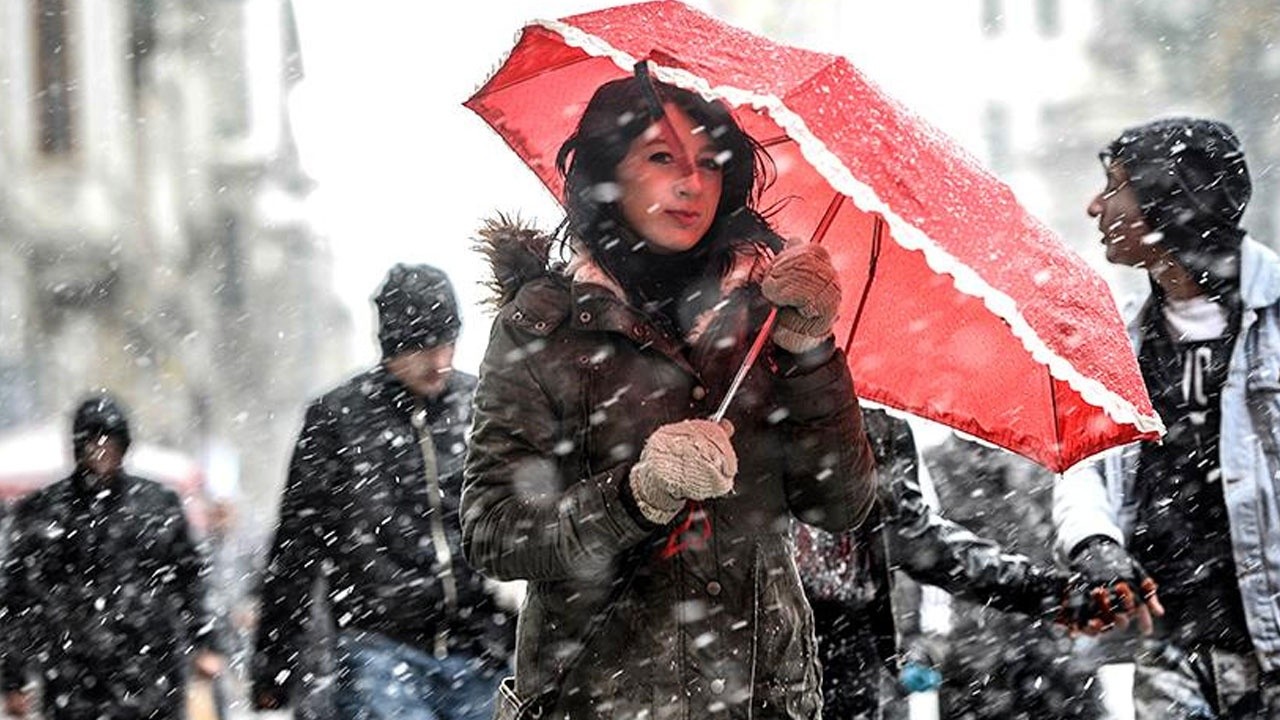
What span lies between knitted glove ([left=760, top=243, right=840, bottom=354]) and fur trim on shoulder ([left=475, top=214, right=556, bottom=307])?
17.4 inches

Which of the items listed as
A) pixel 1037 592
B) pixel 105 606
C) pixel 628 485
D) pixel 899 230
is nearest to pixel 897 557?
pixel 1037 592

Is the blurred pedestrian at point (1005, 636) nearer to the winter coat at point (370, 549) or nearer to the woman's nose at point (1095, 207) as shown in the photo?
the woman's nose at point (1095, 207)

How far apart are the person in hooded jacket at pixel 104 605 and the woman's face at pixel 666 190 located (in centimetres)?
536

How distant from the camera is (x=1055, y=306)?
3.76 m

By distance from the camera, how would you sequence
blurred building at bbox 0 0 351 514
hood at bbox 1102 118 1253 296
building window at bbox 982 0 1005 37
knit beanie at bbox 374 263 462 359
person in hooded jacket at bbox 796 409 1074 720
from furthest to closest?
building window at bbox 982 0 1005 37, blurred building at bbox 0 0 351 514, knit beanie at bbox 374 263 462 359, person in hooded jacket at bbox 796 409 1074 720, hood at bbox 1102 118 1253 296

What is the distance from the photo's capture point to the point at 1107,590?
17.0ft

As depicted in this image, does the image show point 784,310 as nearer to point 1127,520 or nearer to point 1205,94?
point 1127,520

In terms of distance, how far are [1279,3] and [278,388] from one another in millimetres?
30387

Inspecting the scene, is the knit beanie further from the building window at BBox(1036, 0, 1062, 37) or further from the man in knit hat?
the building window at BBox(1036, 0, 1062, 37)

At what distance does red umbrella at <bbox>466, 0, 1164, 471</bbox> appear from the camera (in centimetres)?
367

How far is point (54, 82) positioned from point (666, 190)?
3895 cm

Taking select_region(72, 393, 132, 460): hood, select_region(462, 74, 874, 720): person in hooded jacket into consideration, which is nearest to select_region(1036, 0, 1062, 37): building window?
select_region(72, 393, 132, 460): hood

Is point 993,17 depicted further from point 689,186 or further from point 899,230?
point 899,230

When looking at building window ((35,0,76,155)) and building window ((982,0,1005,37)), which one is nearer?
building window ((35,0,76,155))
